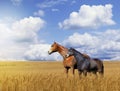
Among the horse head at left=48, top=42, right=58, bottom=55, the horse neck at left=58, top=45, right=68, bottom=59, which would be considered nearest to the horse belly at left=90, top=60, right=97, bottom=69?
the horse neck at left=58, top=45, right=68, bottom=59

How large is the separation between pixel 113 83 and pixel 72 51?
18.4ft

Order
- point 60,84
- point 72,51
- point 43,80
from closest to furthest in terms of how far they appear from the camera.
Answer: point 60,84
point 43,80
point 72,51

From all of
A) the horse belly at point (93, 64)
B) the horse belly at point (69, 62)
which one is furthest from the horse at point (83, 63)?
the horse belly at point (69, 62)

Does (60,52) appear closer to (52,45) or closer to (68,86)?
(52,45)

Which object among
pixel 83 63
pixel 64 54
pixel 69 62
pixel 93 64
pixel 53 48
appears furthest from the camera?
pixel 53 48

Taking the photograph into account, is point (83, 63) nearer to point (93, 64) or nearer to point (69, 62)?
point (93, 64)

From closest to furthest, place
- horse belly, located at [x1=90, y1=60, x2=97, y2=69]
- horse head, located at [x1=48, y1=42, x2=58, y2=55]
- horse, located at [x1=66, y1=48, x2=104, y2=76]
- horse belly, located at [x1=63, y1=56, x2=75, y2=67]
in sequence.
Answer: horse, located at [x1=66, y1=48, x2=104, y2=76]
horse belly, located at [x1=90, y1=60, x2=97, y2=69]
horse belly, located at [x1=63, y1=56, x2=75, y2=67]
horse head, located at [x1=48, y1=42, x2=58, y2=55]

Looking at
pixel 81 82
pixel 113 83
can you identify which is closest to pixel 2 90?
pixel 81 82

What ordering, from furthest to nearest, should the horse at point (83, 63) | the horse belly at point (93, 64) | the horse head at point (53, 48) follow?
the horse head at point (53, 48) → the horse belly at point (93, 64) → the horse at point (83, 63)

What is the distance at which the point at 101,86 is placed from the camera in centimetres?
863

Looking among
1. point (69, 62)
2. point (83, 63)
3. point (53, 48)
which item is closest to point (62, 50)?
point (53, 48)

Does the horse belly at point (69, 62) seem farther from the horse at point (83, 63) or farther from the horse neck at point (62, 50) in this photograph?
the horse at point (83, 63)

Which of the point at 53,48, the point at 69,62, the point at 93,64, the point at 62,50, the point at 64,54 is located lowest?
the point at 93,64

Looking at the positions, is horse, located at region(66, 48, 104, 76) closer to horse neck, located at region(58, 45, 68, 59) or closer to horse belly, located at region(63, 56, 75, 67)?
horse belly, located at region(63, 56, 75, 67)
